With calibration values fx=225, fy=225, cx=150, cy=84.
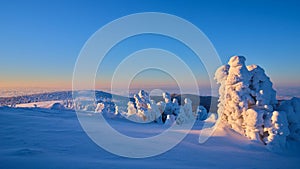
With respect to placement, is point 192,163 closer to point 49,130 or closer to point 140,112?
point 49,130

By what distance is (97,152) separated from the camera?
19.5 ft

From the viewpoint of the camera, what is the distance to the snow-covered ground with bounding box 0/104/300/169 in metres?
4.85

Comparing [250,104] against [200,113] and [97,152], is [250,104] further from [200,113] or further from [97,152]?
[200,113]

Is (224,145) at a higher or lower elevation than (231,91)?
lower

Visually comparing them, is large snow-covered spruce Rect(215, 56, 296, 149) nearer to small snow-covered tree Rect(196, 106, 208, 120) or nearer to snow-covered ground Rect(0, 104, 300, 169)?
snow-covered ground Rect(0, 104, 300, 169)

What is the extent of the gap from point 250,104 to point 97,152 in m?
6.97

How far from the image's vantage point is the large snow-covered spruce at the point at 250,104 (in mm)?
8602

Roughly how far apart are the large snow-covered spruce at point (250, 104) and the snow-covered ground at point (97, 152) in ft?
1.86

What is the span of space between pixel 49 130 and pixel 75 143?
1.92 m

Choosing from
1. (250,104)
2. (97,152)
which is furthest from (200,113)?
(97,152)

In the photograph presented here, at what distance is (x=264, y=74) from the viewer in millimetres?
10023

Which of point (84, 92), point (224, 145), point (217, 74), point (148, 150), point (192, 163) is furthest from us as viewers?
point (84, 92)

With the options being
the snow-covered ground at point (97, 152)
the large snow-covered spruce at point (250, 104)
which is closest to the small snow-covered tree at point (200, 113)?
the large snow-covered spruce at point (250, 104)

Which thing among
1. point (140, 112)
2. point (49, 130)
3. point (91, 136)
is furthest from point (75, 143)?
point (140, 112)
